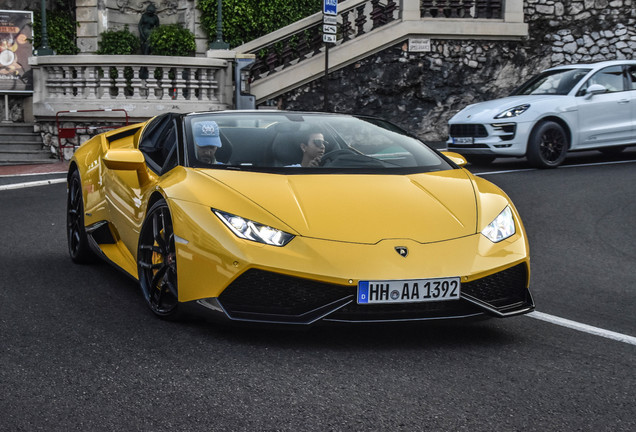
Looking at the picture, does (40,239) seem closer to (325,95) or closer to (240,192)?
(240,192)

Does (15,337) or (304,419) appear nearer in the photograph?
(304,419)

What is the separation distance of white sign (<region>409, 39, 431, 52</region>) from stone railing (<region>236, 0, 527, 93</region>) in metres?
0.17

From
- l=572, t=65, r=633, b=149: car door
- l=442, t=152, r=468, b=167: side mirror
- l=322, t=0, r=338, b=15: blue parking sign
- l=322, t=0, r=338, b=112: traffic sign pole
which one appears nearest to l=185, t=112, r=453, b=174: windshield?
l=442, t=152, r=468, b=167: side mirror

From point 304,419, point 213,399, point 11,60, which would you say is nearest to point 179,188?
point 213,399

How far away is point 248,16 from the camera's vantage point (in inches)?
1018

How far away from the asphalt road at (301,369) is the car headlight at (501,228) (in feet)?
1.79

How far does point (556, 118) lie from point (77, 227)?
30.6 ft

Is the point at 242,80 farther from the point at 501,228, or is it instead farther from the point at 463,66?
the point at 501,228

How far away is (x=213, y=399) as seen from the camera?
12.8 feet

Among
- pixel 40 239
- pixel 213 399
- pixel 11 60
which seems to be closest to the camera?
pixel 213 399

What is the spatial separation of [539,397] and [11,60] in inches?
901

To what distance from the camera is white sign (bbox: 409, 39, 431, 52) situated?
22000 mm

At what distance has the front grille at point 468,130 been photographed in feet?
48.6

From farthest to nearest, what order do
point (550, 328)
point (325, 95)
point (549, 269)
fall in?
point (325, 95), point (549, 269), point (550, 328)
